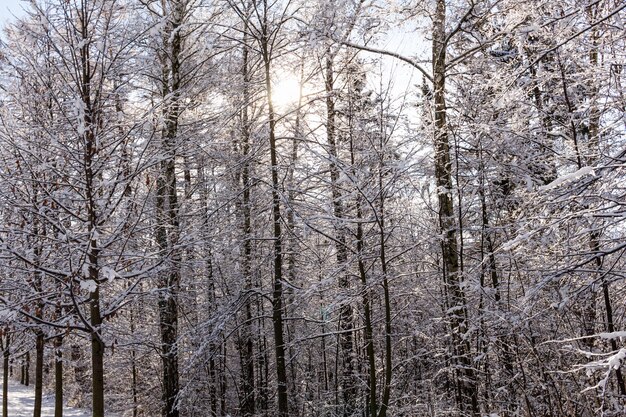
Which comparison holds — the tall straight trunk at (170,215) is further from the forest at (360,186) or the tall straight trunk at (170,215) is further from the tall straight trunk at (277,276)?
the tall straight trunk at (277,276)

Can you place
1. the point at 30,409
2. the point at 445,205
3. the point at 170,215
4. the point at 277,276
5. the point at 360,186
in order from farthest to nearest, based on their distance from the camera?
the point at 30,409 < the point at 170,215 < the point at 277,276 < the point at 445,205 < the point at 360,186

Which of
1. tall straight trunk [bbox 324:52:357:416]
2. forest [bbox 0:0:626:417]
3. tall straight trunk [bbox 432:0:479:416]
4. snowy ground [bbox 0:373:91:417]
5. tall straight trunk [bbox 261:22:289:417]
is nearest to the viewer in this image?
forest [bbox 0:0:626:417]

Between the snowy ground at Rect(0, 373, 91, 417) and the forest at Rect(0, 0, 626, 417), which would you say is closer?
the forest at Rect(0, 0, 626, 417)

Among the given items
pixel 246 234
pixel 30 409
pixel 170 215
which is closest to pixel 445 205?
pixel 246 234

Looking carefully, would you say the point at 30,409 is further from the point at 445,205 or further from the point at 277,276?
the point at 445,205

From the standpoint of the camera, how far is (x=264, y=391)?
480 inches

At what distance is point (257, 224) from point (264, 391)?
17.6ft

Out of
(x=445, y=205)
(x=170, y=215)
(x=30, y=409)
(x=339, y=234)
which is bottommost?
(x=30, y=409)

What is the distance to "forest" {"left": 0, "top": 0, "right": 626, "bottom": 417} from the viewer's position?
15.4 feet

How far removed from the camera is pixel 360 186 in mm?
5855

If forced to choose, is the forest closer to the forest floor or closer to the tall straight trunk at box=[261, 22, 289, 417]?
the tall straight trunk at box=[261, 22, 289, 417]

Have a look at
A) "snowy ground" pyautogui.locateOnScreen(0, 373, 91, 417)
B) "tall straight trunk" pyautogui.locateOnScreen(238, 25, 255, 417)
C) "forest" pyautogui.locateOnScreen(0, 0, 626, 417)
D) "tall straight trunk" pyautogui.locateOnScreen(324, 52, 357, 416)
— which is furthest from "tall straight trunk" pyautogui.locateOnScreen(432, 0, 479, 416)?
"snowy ground" pyautogui.locateOnScreen(0, 373, 91, 417)

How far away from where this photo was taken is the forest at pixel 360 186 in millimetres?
4684

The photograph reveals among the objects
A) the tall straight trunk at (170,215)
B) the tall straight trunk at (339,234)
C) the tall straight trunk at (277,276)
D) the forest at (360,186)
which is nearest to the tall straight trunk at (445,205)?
the forest at (360,186)
